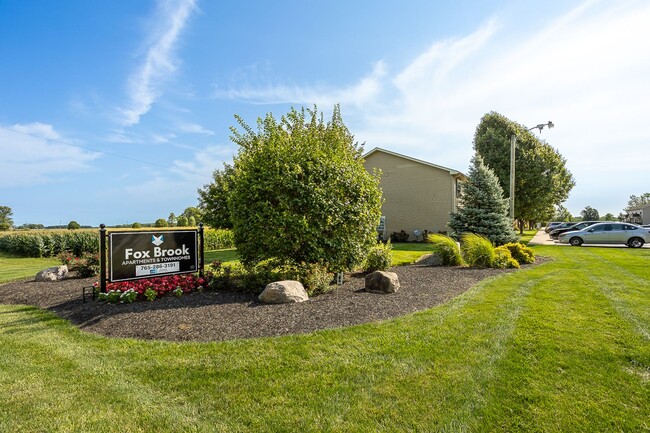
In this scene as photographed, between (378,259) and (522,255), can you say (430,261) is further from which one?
(522,255)

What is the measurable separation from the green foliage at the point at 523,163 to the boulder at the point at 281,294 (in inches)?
986

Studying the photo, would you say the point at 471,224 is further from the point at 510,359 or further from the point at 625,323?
the point at 510,359

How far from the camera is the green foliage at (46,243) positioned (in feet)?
69.1

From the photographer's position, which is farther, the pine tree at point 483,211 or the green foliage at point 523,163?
the green foliage at point 523,163

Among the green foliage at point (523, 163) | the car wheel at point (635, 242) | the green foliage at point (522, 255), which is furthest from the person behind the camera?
the green foliage at point (523, 163)

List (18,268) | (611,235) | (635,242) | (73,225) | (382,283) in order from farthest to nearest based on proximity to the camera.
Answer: (73,225) → (611,235) → (635,242) → (18,268) → (382,283)

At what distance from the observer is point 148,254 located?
714cm

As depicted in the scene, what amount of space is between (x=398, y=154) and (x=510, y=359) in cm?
2170

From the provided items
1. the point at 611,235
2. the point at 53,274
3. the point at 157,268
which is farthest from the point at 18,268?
the point at 611,235

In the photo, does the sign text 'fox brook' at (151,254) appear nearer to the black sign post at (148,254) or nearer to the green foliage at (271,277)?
the black sign post at (148,254)

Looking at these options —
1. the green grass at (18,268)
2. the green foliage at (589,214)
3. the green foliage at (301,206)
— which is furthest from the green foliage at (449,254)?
the green foliage at (589,214)

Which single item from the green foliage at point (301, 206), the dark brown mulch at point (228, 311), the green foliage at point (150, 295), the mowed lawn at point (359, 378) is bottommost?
the mowed lawn at point (359, 378)

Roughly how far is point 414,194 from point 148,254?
2014 cm

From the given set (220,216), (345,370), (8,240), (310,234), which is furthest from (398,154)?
(8,240)
